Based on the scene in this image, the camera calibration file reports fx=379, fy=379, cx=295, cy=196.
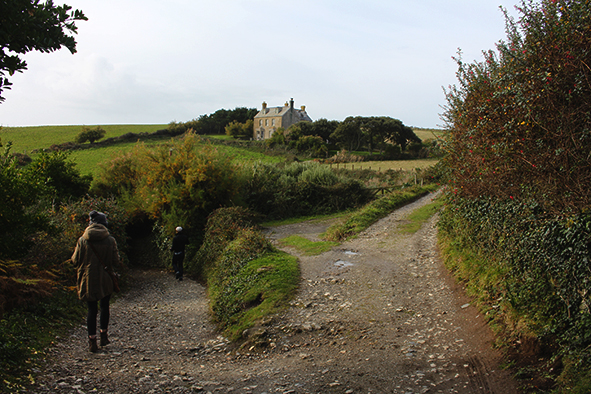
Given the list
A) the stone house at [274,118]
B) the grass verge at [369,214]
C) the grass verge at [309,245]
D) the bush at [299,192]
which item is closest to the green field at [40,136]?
the stone house at [274,118]

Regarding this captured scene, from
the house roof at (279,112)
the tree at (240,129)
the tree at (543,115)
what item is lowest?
the tree at (543,115)

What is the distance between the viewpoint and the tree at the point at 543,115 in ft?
18.4

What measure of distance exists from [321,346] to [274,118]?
72754 mm

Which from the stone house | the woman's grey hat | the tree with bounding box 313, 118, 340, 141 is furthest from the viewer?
the stone house

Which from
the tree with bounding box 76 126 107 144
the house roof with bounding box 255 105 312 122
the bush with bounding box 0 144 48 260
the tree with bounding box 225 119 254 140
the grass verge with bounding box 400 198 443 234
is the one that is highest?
the house roof with bounding box 255 105 312 122

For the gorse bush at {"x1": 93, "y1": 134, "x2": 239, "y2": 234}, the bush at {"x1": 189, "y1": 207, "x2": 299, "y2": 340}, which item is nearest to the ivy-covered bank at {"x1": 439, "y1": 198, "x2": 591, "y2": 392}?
the bush at {"x1": 189, "y1": 207, "x2": 299, "y2": 340}

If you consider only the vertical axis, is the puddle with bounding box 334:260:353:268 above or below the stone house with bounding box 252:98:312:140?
below

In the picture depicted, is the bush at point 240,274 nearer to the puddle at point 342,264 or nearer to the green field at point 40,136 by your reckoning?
the puddle at point 342,264

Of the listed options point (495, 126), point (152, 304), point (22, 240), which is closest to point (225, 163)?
point (152, 304)

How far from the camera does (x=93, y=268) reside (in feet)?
20.4

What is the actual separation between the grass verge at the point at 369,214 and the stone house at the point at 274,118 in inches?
1942

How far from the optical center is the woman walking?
20.3ft

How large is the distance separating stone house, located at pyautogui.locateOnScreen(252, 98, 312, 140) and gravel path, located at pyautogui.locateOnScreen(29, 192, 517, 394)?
6647 cm

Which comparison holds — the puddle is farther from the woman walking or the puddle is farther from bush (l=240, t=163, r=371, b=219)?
bush (l=240, t=163, r=371, b=219)
